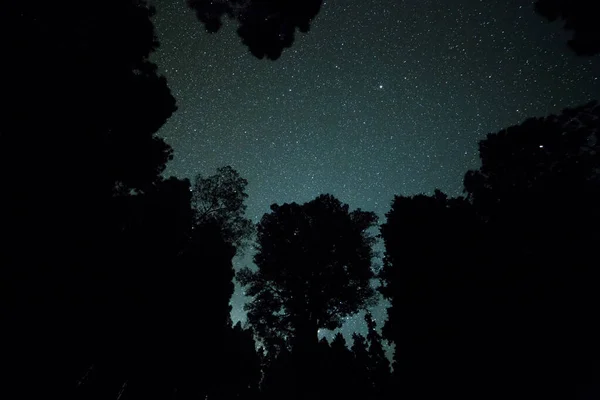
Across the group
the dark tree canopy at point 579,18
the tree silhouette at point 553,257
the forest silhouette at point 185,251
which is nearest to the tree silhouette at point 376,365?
the forest silhouette at point 185,251

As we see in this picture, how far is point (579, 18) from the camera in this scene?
212 inches

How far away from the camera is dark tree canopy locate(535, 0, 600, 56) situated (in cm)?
531

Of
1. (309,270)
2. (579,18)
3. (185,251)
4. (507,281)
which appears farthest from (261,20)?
(309,270)

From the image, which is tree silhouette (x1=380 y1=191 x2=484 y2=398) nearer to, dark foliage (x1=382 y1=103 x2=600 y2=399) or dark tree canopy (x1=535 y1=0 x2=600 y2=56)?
dark foliage (x1=382 y1=103 x2=600 y2=399)

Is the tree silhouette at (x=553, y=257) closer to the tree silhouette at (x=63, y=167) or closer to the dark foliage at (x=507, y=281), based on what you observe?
the dark foliage at (x=507, y=281)

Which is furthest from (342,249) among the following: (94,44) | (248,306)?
(94,44)

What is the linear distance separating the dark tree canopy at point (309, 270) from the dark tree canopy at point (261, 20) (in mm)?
16184

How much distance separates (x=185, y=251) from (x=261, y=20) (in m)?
10.2

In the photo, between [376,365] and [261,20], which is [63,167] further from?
[376,365]

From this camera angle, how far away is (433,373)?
10.7m

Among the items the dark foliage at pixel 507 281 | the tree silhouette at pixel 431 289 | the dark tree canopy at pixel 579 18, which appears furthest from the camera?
the tree silhouette at pixel 431 289

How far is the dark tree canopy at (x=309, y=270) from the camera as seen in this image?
2089 centimetres

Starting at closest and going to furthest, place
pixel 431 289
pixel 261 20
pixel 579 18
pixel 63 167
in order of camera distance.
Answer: pixel 579 18
pixel 261 20
pixel 63 167
pixel 431 289

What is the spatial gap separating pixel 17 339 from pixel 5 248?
1925 mm
